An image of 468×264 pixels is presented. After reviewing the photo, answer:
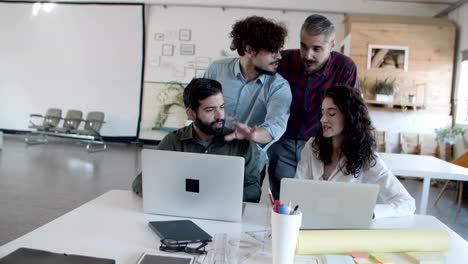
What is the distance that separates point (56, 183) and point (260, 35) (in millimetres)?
3711

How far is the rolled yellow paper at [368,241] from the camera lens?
114cm

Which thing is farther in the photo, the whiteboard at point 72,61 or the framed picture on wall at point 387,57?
the whiteboard at point 72,61

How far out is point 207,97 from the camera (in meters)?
1.85

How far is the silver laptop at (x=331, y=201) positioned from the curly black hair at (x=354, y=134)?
1.89ft

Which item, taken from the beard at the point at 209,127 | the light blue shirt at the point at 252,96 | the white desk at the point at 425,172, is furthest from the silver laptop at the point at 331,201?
the white desk at the point at 425,172

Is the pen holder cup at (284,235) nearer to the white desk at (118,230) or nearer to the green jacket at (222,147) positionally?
the white desk at (118,230)

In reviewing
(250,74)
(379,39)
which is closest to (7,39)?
(379,39)

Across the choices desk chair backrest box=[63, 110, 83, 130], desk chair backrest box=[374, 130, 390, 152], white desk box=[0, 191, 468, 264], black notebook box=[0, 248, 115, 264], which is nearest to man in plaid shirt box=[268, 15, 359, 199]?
white desk box=[0, 191, 468, 264]

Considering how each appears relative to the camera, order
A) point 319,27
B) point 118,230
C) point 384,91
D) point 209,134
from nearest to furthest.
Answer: point 118,230, point 209,134, point 319,27, point 384,91

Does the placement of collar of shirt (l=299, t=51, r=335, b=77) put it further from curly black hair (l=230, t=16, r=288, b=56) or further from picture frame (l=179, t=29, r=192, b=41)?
picture frame (l=179, t=29, r=192, b=41)

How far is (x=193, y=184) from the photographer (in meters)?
1.37

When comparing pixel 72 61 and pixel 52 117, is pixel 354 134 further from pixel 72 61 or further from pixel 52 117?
pixel 72 61

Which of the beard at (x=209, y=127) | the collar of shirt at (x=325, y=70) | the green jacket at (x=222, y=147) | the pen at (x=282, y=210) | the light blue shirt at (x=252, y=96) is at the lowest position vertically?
the pen at (x=282, y=210)

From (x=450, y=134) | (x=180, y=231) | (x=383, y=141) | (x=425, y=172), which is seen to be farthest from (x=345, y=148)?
(x=383, y=141)
